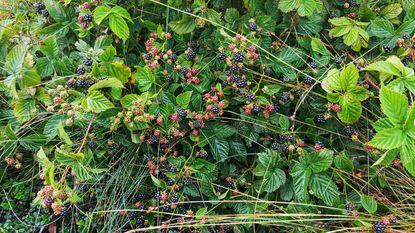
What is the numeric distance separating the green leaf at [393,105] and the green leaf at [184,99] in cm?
64

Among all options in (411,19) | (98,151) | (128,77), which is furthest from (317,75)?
(98,151)

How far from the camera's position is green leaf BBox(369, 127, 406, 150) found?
1.24 m

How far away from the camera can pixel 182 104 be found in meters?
1.62

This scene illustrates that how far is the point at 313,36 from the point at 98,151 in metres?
0.93

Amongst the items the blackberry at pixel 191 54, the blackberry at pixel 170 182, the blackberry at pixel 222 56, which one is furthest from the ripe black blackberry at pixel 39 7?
the blackberry at pixel 170 182

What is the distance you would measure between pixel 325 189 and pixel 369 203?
0.47 ft

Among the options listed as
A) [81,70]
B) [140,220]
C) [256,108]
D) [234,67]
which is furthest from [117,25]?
[140,220]

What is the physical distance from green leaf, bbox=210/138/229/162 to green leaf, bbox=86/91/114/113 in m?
0.42

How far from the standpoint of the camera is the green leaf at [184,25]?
1757mm

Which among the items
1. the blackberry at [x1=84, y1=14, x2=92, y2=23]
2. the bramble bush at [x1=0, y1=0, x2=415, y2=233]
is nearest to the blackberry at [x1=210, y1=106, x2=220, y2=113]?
the bramble bush at [x1=0, y1=0, x2=415, y2=233]

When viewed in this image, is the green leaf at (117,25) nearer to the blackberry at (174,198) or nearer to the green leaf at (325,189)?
the blackberry at (174,198)

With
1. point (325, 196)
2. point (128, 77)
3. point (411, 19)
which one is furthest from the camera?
point (411, 19)

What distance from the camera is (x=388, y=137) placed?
124 centimetres

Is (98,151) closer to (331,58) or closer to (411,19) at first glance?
(331,58)
